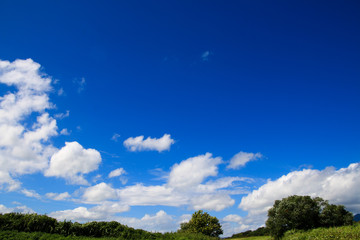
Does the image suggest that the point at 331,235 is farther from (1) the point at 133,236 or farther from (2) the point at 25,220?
(2) the point at 25,220

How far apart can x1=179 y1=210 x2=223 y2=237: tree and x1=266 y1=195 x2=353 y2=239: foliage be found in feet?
71.4

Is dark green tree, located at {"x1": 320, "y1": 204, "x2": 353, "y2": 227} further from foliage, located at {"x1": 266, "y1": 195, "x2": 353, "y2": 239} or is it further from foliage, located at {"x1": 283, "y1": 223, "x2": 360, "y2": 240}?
foliage, located at {"x1": 283, "y1": 223, "x2": 360, "y2": 240}

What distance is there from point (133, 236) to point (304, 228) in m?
31.7

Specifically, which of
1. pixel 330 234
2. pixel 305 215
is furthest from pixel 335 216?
pixel 330 234

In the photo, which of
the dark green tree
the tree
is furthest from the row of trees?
the tree

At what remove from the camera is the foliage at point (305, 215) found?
37375 mm

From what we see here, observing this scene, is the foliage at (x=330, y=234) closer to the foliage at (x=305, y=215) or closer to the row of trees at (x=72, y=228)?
the foliage at (x=305, y=215)

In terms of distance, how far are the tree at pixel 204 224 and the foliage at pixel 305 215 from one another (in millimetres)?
21762

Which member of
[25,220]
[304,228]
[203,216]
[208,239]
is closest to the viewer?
[25,220]

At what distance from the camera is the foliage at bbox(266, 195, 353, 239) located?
123 ft

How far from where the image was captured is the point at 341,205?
128ft

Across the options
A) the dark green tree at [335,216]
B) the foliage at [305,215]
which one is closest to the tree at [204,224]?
the foliage at [305,215]

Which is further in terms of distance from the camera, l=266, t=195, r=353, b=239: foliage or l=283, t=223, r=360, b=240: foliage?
l=266, t=195, r=353, b=239: foliage

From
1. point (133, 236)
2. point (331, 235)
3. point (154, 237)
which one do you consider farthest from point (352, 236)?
point (133, 236)
